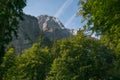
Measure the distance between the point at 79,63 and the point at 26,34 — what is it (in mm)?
111795

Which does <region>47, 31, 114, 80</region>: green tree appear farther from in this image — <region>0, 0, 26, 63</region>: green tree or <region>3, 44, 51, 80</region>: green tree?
<region>0, 0, 26, 63</region>: green tree

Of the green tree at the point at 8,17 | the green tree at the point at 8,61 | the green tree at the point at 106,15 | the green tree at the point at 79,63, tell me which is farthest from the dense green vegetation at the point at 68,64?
the green tree at the point at 106,15

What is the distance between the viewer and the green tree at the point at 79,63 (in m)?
59.0

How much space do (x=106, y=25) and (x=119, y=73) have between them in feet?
158

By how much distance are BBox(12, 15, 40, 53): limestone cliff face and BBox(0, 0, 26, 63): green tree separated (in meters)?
117

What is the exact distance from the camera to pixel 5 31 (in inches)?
1330

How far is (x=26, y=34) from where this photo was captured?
170 metres

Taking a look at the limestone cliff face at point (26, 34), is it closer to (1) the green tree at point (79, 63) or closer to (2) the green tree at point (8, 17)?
(1) the green tree at point (79, 63)

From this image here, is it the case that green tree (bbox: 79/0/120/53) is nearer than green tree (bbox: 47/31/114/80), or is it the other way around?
green tree (bbox: 79/0/120/53)

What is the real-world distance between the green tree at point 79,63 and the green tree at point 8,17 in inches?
988

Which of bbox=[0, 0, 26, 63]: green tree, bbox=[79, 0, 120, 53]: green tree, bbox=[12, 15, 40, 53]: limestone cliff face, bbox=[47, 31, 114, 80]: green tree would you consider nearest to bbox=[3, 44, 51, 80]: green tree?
bbox=[47, 31, 114, 80]: green tree

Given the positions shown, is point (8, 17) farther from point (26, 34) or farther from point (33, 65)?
point (26, 34)

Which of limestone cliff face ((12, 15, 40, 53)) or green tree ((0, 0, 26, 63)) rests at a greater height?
limestone cliff face ((12, 15, 40, 53))

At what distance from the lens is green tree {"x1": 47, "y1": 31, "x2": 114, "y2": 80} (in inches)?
2323
